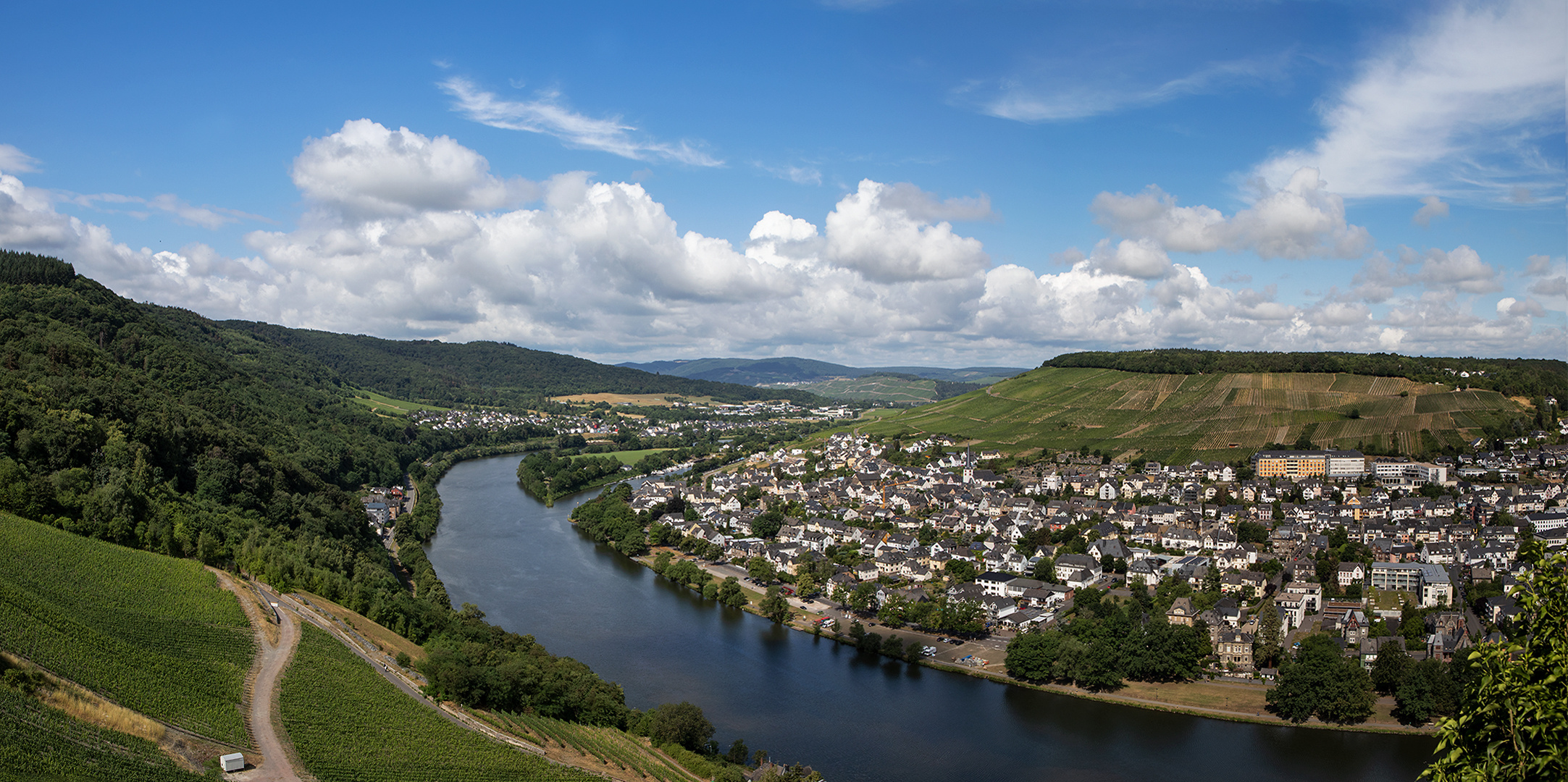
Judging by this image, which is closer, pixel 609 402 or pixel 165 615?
pixel 165 615

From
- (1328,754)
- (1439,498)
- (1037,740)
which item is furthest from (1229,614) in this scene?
(1439,498)

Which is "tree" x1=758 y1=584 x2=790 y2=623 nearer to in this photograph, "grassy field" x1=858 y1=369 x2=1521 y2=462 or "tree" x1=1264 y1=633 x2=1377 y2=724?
"tree" x1=1264 y1=633 x2=1377 y2=724

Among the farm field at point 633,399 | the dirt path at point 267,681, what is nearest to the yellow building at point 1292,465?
the dirt path at point 267,681

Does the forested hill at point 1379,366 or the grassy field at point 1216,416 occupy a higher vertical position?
the forested hill at point 1379,366

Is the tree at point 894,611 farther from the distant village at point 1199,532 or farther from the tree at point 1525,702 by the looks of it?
the tree at point 1525,702

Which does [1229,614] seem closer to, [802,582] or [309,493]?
[802,582]
